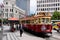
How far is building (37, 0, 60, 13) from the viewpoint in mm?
121625

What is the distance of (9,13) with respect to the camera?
373 feet

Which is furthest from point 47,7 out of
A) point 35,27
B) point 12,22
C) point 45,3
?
point 35,27

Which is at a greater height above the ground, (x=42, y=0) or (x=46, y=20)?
(x=42, y=0)

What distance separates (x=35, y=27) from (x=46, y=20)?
1890mm

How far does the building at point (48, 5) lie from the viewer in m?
122

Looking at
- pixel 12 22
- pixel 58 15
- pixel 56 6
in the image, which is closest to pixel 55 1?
pixel 56 6

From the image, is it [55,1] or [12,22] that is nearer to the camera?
[12,22]

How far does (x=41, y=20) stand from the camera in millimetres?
25281

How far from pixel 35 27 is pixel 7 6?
8607cm

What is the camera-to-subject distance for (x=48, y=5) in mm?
124375

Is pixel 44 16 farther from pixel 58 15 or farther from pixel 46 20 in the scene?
pixel 58 15

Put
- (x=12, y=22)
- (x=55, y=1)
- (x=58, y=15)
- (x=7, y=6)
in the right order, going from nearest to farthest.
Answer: (x=12, y=22) < (x=58, y=15) < (x=7, y=6) < (x=55, y=1)

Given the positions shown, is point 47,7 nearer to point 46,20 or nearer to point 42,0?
point 42,0

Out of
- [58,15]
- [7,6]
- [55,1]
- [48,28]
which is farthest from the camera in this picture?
[55,1]
